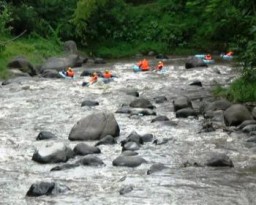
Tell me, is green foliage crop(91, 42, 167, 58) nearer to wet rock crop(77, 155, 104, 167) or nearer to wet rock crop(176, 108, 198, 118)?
wet rock crop(176, 108, 198, 118)

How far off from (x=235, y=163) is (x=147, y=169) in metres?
1.39

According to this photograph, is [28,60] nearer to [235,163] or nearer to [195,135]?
[195,135]

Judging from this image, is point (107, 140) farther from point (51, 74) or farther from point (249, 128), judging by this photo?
point (51, 74)

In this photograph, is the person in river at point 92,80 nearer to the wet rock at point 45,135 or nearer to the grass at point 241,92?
the grass at point 241,92

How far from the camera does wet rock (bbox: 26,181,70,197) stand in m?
8.06

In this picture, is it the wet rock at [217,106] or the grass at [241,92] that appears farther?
the grass at [241,92]

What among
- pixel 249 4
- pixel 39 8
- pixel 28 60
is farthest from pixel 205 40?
pixel 249 4

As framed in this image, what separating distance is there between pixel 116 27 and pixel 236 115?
58.1 ft

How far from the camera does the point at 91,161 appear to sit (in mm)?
9609

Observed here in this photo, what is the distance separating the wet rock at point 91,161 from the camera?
9.58 meters

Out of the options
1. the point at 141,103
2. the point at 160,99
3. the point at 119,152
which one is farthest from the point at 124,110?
the point at 119,152

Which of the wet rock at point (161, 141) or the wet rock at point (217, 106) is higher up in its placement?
the wet rock at point (161, 141)

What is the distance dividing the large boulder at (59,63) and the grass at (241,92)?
26.3 ft

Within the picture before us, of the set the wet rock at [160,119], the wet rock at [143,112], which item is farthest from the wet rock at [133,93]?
the wet rock at [160,119]
